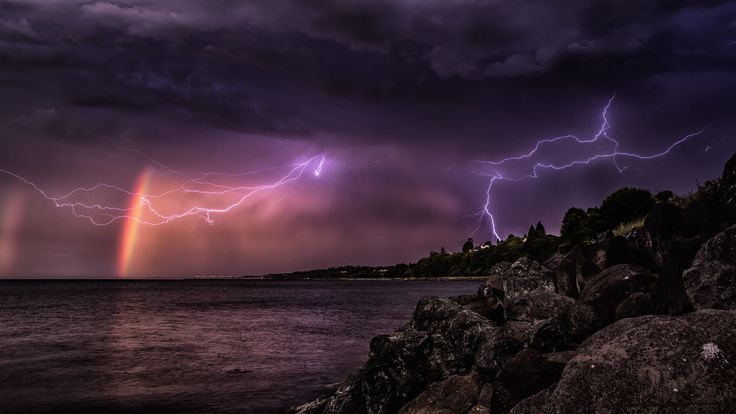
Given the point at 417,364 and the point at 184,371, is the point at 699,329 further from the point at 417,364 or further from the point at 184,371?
the point at 184,371

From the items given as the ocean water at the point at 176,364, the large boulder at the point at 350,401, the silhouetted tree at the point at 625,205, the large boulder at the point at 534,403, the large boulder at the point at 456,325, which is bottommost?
the ocean water at the point at 176,364

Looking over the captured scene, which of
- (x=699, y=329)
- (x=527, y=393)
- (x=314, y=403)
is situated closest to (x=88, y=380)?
(x=314, y=403)

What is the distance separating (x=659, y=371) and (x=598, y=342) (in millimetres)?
1082

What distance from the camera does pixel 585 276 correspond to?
49.6 ft

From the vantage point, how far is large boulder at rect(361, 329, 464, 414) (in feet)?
36.5

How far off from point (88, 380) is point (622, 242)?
21.2 meters

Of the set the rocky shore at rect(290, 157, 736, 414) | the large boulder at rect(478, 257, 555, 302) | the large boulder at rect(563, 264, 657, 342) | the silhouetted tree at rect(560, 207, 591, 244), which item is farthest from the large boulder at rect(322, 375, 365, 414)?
the silhouetted tree at rect(560, 207, 591, 244)

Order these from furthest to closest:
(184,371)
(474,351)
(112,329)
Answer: (112,329)
(184,371)
(474,351)

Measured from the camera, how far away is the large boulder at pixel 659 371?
6.02 m

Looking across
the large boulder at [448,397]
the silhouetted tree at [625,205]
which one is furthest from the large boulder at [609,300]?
the silhouetted tree at [625,205]

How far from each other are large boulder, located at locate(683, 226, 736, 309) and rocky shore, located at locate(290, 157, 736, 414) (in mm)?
17

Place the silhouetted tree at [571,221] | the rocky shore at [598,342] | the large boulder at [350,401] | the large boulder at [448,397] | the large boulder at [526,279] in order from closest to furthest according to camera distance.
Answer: the rocky shore at [598,342] → the large boulder at [448,397] → the large boulder at [350,401] → the large boulder at [526,279] → the silhouetted tree at [571,221]

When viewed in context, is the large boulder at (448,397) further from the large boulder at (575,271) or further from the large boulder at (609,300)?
the large boulder at (575,271)

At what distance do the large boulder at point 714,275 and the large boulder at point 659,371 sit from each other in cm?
155
